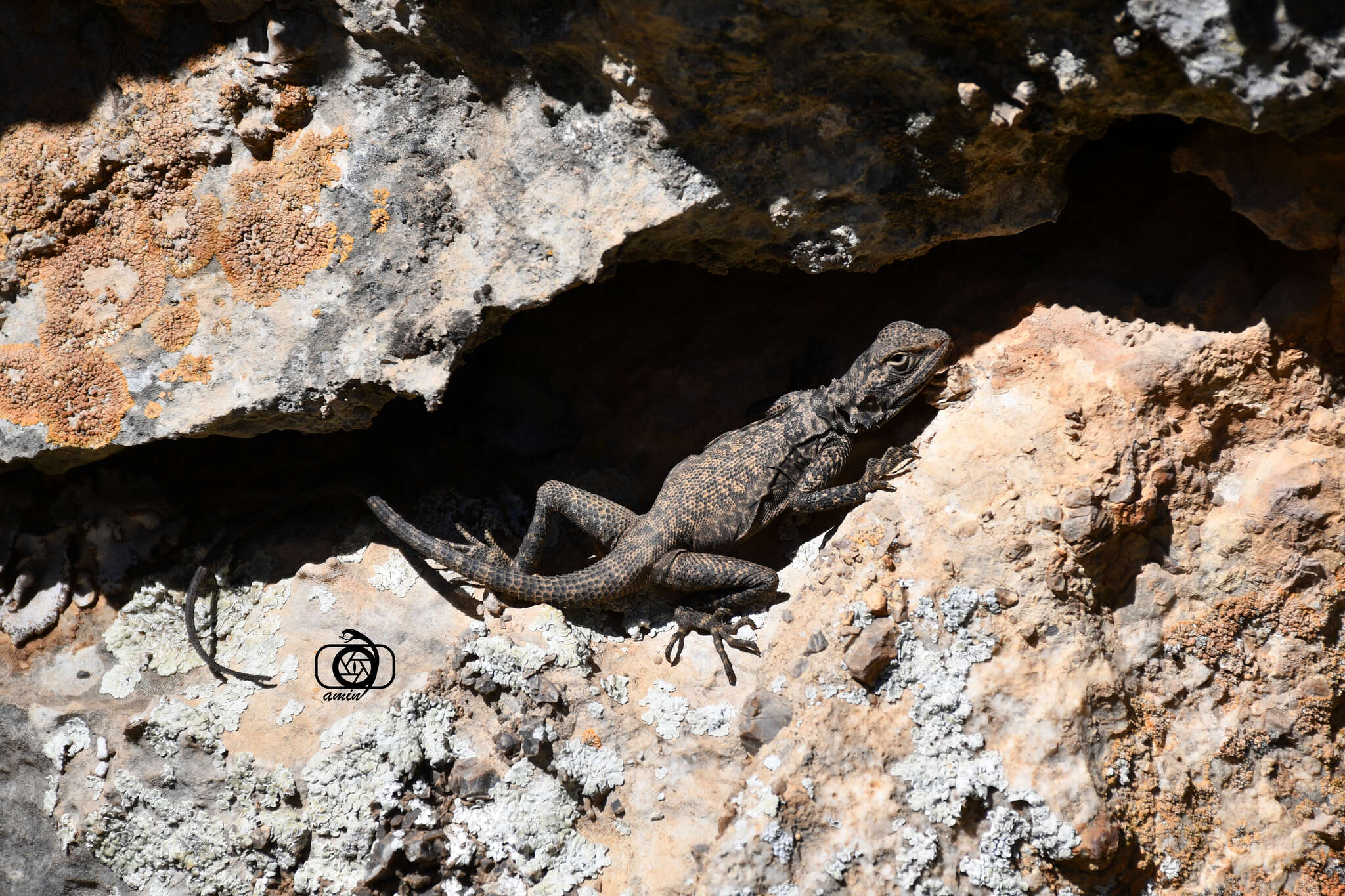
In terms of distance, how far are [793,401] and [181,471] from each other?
3566 millimetres

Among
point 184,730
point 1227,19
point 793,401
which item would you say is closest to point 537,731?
point 184,730

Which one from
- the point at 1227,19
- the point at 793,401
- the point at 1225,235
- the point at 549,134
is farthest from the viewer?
the point at 793,401

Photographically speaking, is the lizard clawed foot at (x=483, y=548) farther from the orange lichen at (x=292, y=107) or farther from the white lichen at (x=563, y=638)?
the orange lichen at (x=292, y=107)

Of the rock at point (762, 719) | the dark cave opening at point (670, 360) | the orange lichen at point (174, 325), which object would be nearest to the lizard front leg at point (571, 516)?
the dark cave opening at point (670, 360)

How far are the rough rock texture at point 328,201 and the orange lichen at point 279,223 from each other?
11 millimetres

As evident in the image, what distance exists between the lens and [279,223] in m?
3.84

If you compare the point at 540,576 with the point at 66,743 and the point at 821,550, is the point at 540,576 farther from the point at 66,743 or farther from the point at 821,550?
the point at 66,743

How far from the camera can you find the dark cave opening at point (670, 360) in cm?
421

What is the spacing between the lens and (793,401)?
5.10 meters

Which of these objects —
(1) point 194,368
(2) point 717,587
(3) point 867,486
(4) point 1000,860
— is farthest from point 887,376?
(1) point 194,368

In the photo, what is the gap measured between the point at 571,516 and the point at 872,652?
74.8 inches

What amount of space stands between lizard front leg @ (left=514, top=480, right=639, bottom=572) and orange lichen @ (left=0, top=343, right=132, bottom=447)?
2021mm

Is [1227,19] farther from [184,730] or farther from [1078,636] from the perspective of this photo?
[184,730]

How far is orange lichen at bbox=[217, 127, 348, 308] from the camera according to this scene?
12.5 ft
